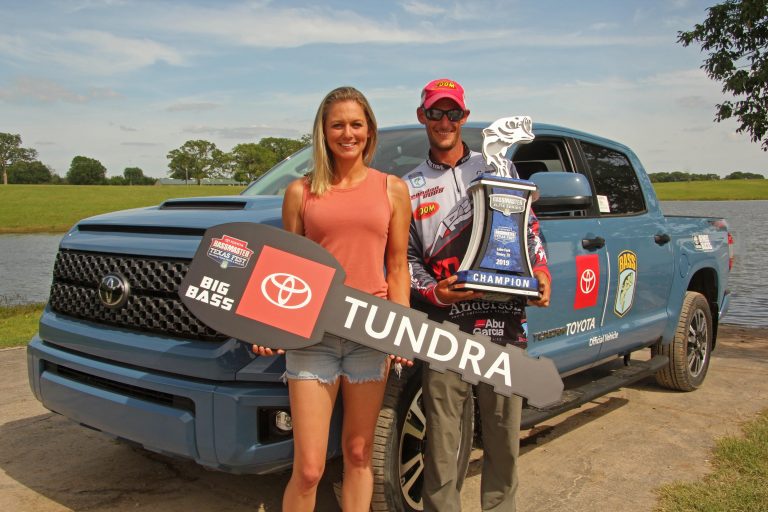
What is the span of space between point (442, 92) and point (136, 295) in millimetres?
1655

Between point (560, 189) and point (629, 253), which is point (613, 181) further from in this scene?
point (560, 189)

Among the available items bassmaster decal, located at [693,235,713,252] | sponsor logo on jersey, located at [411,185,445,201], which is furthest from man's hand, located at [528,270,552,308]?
bassmaster decal, located at [693,235,713,252]

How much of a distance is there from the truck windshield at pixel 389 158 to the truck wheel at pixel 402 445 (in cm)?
135

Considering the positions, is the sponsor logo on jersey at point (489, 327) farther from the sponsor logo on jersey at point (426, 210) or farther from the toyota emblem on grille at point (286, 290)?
the toyota emblem on grille at point (286, 290)

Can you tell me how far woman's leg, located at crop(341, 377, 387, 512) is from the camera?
263cm

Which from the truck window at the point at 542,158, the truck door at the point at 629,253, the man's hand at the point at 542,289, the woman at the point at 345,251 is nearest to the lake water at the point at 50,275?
the truck door at the point at 629,253

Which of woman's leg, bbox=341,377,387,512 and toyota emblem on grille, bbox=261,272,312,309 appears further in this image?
woman's leg, bbox=341,377,387,512

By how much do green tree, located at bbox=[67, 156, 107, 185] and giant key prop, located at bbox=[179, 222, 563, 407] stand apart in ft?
353

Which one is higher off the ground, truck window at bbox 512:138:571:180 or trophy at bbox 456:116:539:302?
truck window at bbox 512:138:571:180

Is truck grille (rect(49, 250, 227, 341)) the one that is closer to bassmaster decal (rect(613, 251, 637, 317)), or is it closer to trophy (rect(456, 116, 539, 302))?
trophy (rect(456, 116, 539, 302))

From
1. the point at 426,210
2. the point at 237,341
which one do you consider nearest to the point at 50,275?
the point at 237,341

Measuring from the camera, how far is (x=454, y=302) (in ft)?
9.03

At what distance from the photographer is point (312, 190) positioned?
2.57 meters

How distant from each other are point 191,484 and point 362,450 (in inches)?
62.6
